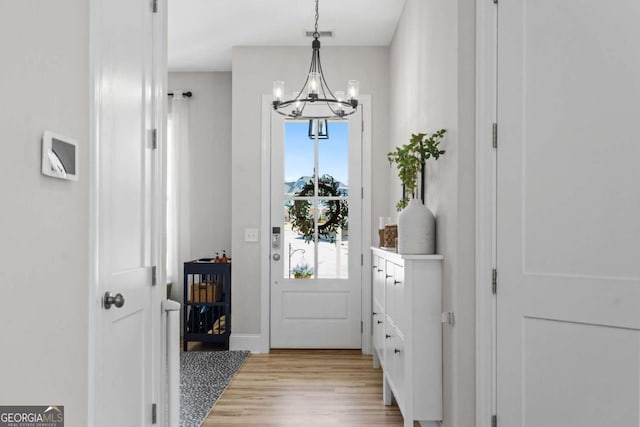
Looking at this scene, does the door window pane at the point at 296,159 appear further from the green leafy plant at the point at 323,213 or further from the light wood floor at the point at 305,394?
the light wood floor at the point at 305,394

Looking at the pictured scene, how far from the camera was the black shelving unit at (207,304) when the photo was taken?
16.4 feet

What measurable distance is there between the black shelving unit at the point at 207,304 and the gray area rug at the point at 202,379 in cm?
18

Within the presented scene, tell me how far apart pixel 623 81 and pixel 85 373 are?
75.5 inches

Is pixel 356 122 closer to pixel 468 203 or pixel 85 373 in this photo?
pixel 468 203

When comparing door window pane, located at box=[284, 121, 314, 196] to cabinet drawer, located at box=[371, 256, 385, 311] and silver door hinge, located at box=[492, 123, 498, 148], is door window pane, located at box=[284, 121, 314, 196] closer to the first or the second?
cabinet drawer, located at box=[371, 256, 385, 311]

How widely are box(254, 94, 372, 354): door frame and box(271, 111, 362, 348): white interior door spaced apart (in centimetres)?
5

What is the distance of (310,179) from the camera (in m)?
5.01

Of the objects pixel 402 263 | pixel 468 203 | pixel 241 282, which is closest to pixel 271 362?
pixel 241 282

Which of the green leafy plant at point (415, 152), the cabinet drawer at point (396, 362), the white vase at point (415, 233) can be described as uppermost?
the green leafy plant at point (415, 152)

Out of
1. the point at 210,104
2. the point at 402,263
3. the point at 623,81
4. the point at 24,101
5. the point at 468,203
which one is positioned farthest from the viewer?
the point at 210,104

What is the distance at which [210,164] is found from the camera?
226 inches

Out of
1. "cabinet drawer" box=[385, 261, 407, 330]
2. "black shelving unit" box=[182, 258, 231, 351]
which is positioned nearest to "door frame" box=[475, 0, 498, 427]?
"cabinet drawer" box=[385, 261, 407, 330]

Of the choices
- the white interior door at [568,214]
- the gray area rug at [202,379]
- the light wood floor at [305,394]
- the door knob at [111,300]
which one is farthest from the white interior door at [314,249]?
the door knob at [111,300]

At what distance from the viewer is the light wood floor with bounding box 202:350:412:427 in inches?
125
